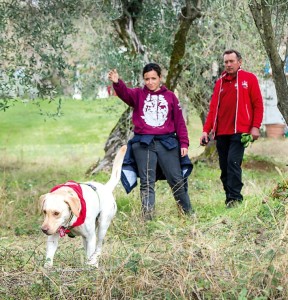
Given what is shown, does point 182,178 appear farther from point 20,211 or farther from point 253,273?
point 253,273

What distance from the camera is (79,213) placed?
6.45 metres

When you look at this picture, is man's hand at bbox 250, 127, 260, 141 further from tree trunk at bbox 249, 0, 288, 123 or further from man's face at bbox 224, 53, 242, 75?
tree trunk at bbox 249, 0, 288, 123

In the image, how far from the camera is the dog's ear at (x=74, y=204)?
20.6ft

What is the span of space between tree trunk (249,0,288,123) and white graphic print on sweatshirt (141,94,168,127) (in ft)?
4.29

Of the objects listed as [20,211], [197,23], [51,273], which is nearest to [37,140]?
[197,23]

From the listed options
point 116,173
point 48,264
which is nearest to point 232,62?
point 116,173

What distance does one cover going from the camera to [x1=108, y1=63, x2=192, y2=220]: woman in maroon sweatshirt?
349 inches

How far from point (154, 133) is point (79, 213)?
263 cm

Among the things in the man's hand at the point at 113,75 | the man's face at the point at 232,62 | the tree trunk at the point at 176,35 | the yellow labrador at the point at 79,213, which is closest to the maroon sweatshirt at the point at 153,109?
the man's hand at the point at 113,75

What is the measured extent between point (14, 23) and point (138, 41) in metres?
2.72

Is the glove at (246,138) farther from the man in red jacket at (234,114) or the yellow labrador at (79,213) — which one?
the yellow labrador at (79,213)

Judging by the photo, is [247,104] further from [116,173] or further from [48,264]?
[48,264]

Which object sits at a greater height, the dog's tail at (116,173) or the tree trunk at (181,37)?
the tree trunk at (181,37)

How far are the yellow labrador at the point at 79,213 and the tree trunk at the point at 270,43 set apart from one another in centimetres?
218
